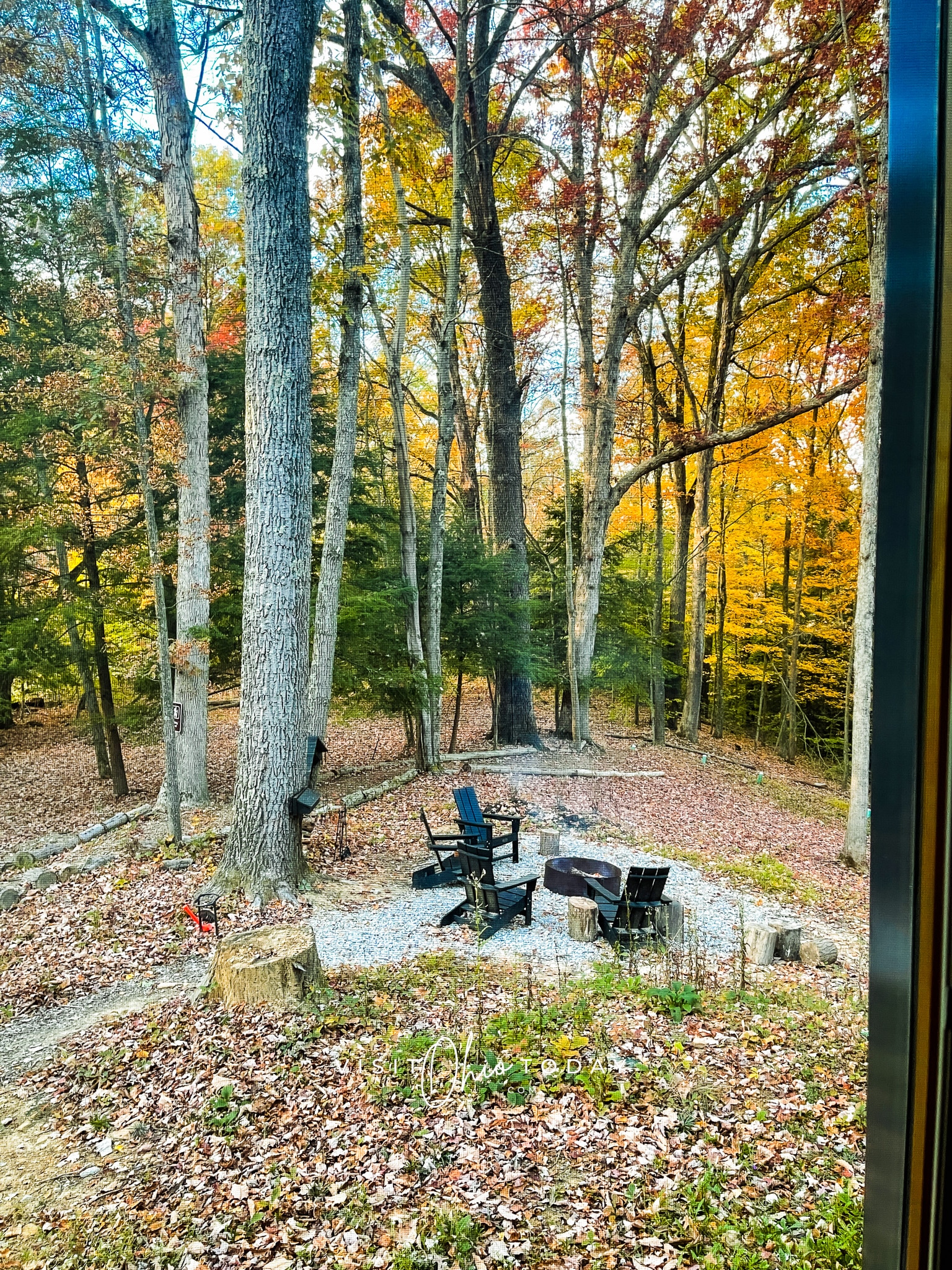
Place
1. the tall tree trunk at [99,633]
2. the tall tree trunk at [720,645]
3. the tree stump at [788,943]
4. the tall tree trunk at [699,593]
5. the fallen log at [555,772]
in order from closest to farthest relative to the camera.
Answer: the tree stump at [788,943]
the tall tree trunk at [99,633]
the fallen log at [555,772]
the tall tree trunk at [699,593]
the tall tree trunk at [720,645]

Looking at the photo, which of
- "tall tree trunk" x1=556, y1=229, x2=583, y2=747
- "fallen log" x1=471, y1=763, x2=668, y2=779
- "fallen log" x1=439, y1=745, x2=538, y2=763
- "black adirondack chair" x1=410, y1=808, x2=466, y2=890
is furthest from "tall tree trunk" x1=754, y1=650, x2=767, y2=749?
"black adirondack chair" x1=410, y1=808, x2=466, y2=890

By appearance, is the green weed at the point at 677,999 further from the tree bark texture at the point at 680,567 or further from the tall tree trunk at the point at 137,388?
the tree bark texture at the point at 680,567

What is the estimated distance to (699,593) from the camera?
42.0ft

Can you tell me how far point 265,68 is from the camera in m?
4.94

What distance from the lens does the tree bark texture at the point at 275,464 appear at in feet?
16.5

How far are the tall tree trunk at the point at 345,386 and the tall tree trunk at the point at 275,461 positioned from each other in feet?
6.45

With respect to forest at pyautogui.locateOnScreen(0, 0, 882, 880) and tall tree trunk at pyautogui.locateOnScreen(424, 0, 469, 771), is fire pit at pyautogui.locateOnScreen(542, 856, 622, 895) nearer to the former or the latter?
forest at pyautogui.locateOnScreen(0, 0, 882, 880)

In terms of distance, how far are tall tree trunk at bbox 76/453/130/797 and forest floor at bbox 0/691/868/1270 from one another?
427 cm

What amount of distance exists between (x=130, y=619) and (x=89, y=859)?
11.0 feet

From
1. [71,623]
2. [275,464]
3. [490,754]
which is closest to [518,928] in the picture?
[275,464]

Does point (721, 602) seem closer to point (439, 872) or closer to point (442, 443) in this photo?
point (442, 443)

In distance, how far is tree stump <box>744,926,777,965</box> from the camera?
434cm

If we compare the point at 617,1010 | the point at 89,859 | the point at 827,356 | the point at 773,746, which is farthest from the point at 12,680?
the point at 773,746

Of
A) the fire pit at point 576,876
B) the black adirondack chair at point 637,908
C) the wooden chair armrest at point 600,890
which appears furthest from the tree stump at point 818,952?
the fire pit at point 576,876
